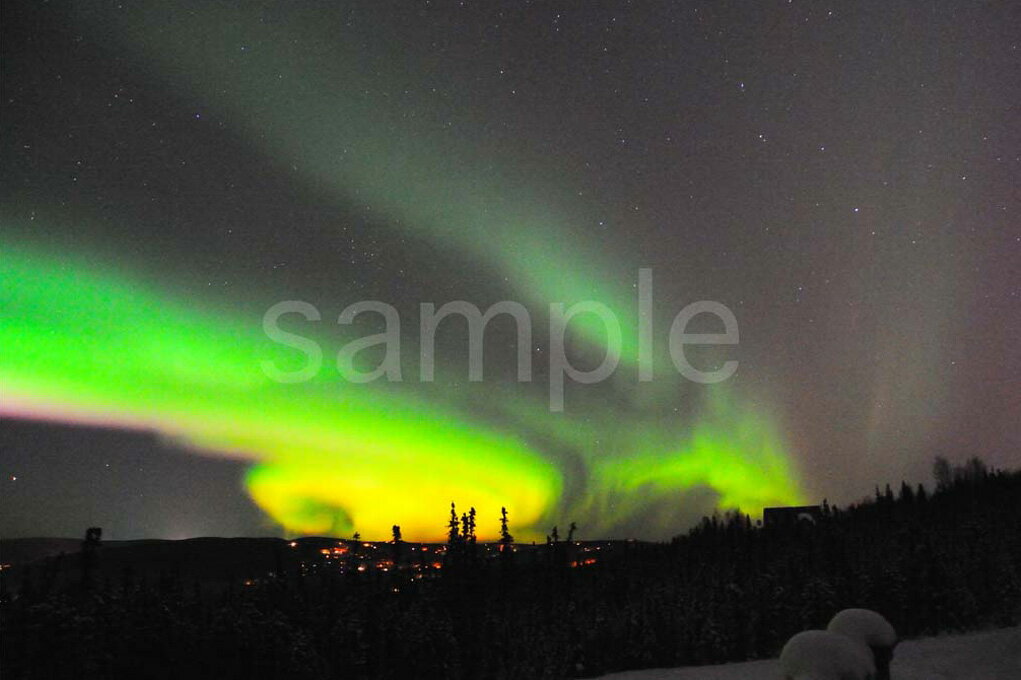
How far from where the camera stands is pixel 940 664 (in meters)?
23.2

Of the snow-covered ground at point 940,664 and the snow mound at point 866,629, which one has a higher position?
the snow mound at point 866,629

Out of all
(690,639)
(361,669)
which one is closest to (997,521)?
(690,639)

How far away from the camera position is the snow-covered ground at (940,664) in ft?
70.9

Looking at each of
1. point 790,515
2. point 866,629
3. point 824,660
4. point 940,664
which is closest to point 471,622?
point 940,664

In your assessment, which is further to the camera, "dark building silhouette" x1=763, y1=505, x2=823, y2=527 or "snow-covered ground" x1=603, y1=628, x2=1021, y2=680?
"dark building silhouette" x1=763, y1=505, x2=823, y2=527

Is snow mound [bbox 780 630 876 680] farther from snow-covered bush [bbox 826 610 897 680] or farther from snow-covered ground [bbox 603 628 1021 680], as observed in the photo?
snow-covered ground [bbox 603 628 1021 680]

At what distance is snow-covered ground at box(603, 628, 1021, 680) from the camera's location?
2161 cm

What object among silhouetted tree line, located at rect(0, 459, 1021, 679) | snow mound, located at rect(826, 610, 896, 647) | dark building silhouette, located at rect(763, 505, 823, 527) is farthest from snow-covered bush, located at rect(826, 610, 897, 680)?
dark building silhouette, located at rect(763, 505, 823, 527)

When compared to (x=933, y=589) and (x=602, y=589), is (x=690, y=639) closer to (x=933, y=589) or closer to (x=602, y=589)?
(x=933, y=589)

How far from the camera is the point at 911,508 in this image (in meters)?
91.1

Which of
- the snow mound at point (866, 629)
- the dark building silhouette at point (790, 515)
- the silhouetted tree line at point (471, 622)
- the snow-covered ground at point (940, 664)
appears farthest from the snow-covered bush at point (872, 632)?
the dark building silhouette at point (790, 515)

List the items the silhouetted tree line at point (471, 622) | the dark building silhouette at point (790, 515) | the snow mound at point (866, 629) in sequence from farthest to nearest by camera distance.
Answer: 1. the dark building silhouette at point (790, 515)
2. the silhouetted tree line at point (471, 622)
3. the snow mound at point (866, 629)

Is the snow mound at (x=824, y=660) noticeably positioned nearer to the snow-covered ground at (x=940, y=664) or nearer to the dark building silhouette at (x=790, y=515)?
the snow-covered ground at (x=940, y=664)

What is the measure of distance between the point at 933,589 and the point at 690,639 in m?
10.1
